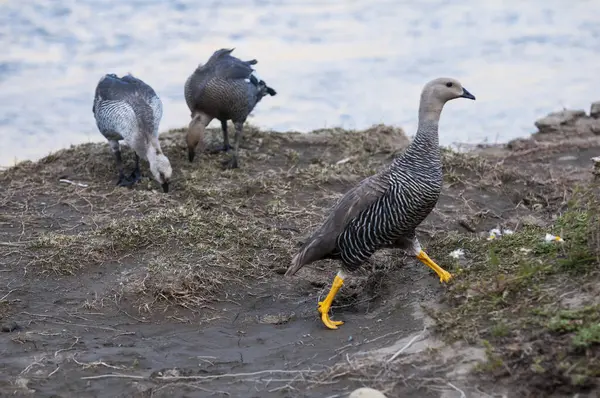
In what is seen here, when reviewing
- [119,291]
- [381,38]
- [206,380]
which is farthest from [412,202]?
[381,38]

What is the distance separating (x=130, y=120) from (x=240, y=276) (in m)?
3.21

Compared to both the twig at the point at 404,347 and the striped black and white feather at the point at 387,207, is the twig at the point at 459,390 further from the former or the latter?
the striped black and white feather at the point at 387,207

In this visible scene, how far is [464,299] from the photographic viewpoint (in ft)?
20.0

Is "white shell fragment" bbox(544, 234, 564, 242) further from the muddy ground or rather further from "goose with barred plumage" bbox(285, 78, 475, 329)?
"goose with barred plumage" bbox(285, 78, 475, 329)

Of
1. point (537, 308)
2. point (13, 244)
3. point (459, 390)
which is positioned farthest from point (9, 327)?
point (537, 308)

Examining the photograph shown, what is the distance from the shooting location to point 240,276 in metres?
7.68

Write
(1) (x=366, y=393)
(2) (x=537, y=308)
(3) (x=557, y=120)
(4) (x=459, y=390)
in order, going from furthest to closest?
(3) (x=557, y=120) < (2) (x=537, y=308) < (4) (x=459, y=390) < (1) (x=366, y=393)

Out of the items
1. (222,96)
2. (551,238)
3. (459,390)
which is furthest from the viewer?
(222,96)

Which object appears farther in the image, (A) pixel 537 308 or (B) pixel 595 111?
(B) pixel 595 111

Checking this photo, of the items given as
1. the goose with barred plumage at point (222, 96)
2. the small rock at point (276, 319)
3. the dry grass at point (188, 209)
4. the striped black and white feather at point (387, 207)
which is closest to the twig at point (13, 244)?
the dry grass at point (188, 209)

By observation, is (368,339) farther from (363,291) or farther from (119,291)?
(119,291)

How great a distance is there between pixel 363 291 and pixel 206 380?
6.28 ft

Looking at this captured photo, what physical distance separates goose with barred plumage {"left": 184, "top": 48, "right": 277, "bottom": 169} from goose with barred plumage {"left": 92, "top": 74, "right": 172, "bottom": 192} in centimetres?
53

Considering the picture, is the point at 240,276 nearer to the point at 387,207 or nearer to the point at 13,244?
the point at 387,207
